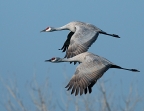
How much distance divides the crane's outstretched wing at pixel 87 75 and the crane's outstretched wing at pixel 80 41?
1.76m

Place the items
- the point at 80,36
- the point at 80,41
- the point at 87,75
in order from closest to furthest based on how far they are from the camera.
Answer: the point at 87,75 < the point at 80,41 < the point at 80,36

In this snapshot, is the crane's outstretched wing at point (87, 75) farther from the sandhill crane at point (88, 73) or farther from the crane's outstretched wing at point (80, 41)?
the crane's outstretched wing at point (80, 41)

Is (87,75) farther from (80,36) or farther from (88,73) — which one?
(80,36)

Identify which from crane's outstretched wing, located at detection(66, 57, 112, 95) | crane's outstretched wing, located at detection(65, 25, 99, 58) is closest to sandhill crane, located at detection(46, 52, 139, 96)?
crane's outstretched wing, located at detection(66, 57, 112, 95)

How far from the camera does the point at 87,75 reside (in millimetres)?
12688

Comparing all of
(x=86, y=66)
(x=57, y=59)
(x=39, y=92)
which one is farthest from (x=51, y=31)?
(x=39, y=92)

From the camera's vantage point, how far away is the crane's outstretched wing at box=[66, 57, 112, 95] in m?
12.5

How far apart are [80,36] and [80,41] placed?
24 centimetres

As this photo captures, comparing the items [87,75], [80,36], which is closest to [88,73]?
[87,75]

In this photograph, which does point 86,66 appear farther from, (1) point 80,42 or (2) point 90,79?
(1) point 80,42

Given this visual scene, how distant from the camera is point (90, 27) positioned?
15.9 metres

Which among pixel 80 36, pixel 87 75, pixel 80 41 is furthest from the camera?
pixel 80 36

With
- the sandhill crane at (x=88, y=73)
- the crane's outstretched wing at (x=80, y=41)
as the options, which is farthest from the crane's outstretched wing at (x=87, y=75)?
the crane's outstretched wing at (x=80, y=41)

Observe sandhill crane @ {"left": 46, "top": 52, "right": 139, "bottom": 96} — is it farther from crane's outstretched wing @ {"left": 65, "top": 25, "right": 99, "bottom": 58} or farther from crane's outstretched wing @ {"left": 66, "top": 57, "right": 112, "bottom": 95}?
crane's outstretched wing @ {"left": 65, "top": 25, "right": 99, "bottom": 58}
